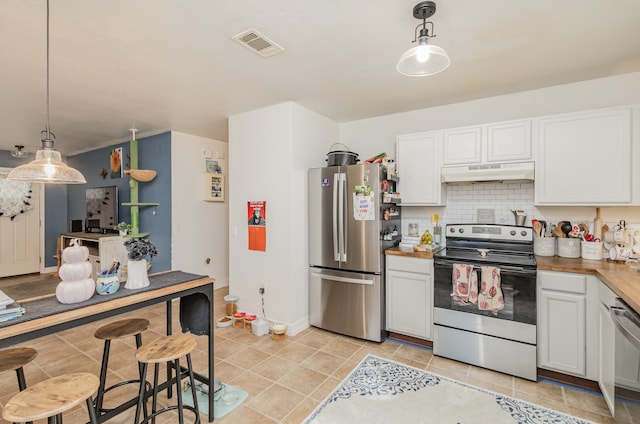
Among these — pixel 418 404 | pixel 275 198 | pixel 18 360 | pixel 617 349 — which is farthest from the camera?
pixel 275 198

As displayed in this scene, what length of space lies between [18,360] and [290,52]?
2516 mm

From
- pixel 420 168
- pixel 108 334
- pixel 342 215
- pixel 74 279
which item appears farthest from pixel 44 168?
pixel 420 168

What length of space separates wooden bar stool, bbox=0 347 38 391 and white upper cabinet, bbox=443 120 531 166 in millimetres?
3542

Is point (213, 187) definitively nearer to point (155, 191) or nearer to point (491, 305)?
point (155, 191)

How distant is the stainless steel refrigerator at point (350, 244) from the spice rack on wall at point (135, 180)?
A: 267 centimetres

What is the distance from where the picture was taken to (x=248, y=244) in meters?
3.71

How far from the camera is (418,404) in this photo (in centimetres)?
219

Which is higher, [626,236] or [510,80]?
[510,80]

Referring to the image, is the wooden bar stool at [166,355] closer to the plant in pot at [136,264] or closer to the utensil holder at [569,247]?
the plant in pot at [136,264]

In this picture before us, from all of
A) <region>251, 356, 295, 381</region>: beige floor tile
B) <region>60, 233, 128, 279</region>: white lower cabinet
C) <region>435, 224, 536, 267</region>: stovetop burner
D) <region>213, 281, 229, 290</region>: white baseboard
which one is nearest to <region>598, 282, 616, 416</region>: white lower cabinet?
<region>435, 224, 536, 267</region>: stovetop burner

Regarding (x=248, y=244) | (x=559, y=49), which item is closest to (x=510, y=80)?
(x=559, y=49)

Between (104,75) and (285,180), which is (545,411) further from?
(104,75)

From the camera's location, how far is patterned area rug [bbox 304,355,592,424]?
6.68ft

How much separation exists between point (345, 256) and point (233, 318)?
1.54 metres
